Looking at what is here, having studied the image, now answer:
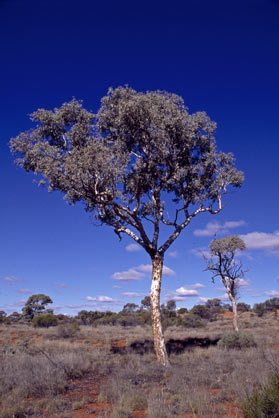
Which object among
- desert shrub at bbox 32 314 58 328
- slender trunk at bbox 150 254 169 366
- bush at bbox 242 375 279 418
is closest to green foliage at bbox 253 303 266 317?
desert shrub at bbox 32 314 58 328

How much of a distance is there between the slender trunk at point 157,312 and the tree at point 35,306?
42304 millimetres

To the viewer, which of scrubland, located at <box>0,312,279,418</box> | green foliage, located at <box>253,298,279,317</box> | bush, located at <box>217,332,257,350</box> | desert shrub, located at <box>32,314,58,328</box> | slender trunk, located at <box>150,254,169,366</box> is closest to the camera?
scrubland, located at <box>0,312,279,418</box>

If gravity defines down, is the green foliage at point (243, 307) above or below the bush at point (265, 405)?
above

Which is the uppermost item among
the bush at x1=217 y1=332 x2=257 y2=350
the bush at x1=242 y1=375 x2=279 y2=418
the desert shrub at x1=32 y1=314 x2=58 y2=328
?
the desert shrub at x1=32 y1=314 x2=58 y2=328

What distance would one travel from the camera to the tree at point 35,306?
5116 centimetres

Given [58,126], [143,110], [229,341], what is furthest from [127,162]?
[229,341]

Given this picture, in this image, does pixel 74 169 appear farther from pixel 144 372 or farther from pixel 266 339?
pixel 266 339

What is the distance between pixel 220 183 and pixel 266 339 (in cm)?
1212

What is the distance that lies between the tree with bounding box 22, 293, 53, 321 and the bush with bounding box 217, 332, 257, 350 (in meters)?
39.3

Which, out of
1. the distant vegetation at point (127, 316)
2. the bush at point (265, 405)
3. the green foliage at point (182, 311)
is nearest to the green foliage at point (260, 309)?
the distant vegetation at point (127, 316)

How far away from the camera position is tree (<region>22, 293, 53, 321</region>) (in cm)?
A: 5116

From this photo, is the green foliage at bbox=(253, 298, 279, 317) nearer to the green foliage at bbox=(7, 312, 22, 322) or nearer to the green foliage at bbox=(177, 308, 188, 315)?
the green foliage at bbox=(177, 308, 188, 315)

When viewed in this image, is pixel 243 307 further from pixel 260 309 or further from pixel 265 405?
pixel 265 405

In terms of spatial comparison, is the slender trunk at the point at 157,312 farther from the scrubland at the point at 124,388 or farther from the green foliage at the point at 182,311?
the green foliage at the point at 182,311
